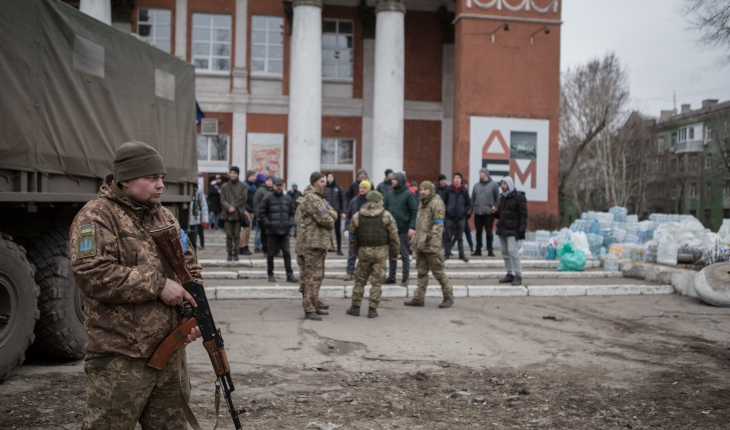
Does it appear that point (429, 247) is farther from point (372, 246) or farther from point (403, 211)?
point (403, 211)

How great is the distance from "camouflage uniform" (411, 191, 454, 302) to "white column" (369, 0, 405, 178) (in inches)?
401

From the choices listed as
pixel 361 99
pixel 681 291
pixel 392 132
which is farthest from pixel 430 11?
pixel 681 291

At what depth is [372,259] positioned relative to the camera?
886cm

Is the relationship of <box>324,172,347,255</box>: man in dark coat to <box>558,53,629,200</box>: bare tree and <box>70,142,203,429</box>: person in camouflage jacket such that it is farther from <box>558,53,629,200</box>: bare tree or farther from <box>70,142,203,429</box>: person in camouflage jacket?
<box>558,53,629,200</box>: bare tree

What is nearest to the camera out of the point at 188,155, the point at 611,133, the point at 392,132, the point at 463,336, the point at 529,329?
the point at 463,336

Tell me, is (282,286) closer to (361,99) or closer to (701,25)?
(701,25)

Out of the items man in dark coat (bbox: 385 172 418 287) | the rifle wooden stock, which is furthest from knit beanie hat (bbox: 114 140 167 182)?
man in dark coat (bbox: 385 172 418 287)

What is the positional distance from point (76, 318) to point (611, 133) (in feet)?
145

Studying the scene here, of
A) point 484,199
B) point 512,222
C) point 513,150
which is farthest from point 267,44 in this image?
point 512,222

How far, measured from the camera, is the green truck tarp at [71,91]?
557cm

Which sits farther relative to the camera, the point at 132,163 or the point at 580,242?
the point at 580,242

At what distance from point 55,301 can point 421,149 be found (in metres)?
19.1

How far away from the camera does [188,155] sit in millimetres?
9305

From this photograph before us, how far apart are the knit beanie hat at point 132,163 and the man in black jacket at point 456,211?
37.1ft
